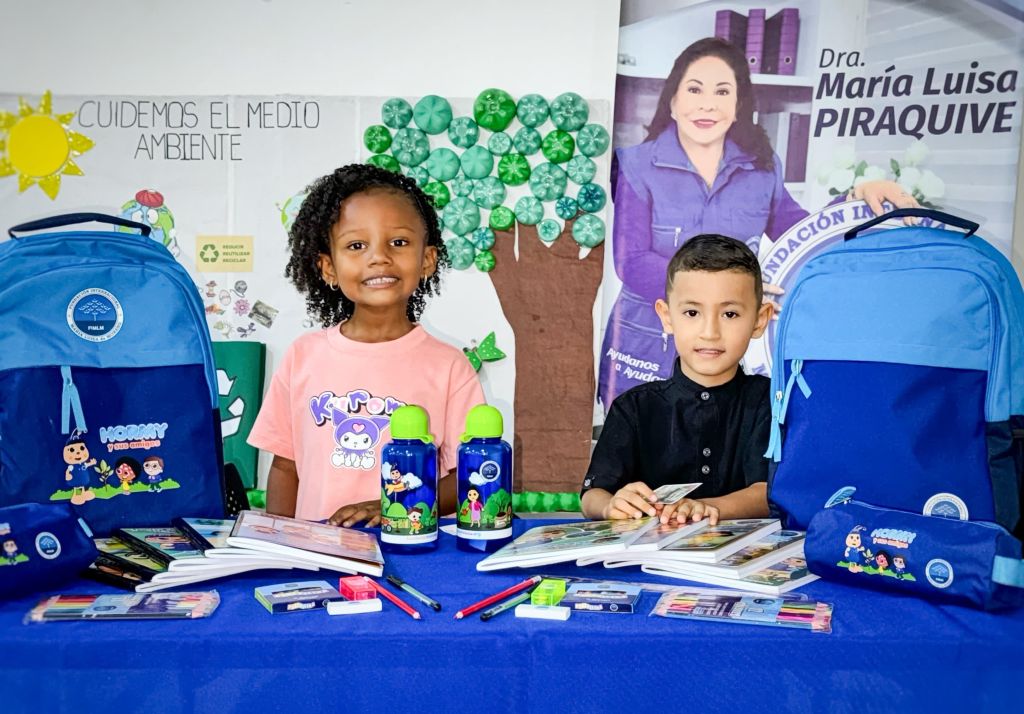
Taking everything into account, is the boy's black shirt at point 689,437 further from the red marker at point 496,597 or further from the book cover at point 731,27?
the book cover at point 731,27

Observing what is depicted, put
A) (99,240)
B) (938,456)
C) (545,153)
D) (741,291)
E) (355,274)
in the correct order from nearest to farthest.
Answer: (938,456) → (99,240) → (741,291) → (355,274) → (545,153)

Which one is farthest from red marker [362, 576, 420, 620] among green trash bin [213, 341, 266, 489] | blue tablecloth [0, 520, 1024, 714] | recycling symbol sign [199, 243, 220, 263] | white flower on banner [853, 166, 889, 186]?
white flower on banner [853, 166, 889, 186]

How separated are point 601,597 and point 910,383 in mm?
575

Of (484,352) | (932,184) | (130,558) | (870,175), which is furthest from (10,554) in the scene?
(932,184)

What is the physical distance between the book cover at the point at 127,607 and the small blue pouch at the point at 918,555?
73cm

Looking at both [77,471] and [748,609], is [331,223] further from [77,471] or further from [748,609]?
[748,609]

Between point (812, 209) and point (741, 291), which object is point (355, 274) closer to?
point (741, 291)

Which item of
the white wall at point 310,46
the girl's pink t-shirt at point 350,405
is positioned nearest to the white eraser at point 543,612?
the girl's pink t-shirt at point 350,405

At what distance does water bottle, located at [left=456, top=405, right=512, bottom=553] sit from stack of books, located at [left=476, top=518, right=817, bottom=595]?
0.13 ft

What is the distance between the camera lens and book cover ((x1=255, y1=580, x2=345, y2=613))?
0.97m

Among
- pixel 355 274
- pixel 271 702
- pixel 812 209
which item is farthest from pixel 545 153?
pixel 271 702

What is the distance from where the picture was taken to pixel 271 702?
2.95 ft

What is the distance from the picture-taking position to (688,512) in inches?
51.1

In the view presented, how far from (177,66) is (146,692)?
2.58 m
